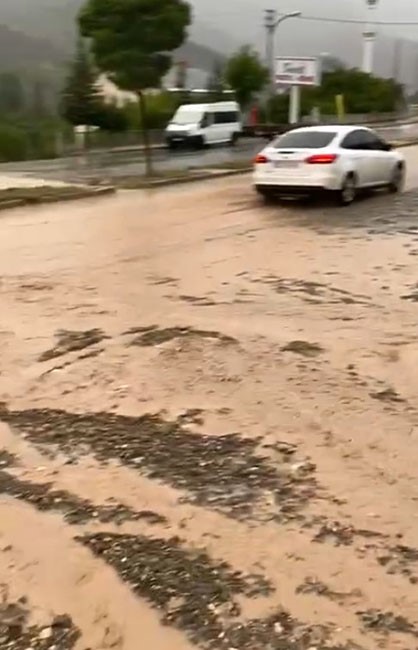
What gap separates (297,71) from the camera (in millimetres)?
40812

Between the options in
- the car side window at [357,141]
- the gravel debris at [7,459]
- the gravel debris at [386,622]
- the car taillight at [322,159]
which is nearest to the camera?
the gravel debris at [386,622]

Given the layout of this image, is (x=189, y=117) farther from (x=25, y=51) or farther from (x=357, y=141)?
(x=25, y=51)

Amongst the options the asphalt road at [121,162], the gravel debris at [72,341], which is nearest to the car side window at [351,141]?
the asphalt road at [121,162]

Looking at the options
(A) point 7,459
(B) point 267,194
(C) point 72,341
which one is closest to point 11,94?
(B) point 267,194

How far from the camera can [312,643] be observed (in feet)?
12.3

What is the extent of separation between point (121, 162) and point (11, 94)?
27098 millimetres

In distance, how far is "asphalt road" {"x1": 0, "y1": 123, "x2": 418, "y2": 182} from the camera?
87.4ft

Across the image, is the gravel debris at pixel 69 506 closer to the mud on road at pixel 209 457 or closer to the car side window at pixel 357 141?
the mud on road at pixel 209 457

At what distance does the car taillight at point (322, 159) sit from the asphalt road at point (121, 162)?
29.0 feet

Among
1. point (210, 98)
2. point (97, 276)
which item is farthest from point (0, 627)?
point (210, 98)

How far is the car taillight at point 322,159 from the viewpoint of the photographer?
17031 mm

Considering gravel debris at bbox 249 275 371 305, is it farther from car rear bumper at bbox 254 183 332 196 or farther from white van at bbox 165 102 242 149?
white van at bbox 165 102 242 149

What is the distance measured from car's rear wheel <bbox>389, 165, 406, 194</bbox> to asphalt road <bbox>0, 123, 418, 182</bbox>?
789 centimetres

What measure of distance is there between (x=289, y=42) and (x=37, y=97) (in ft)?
370
